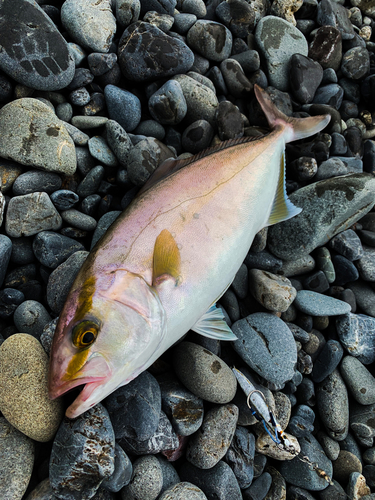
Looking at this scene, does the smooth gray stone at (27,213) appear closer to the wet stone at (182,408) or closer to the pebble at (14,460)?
the pebble at (14,460)

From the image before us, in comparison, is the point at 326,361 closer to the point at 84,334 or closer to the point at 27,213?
the point at 84,334

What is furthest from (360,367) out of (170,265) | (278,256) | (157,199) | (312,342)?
(157,199)

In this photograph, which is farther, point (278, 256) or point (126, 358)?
point (278, 256)

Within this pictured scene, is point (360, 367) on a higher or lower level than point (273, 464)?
higher

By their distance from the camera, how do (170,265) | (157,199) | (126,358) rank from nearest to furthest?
(126,358) < (170,265) < (157,199)

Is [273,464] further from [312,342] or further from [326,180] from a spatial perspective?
[326,180]

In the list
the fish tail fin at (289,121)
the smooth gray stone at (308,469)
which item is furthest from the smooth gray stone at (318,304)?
the fish tail fin at (289,121)

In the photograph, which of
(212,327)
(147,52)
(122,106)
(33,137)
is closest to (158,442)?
(212,327)
